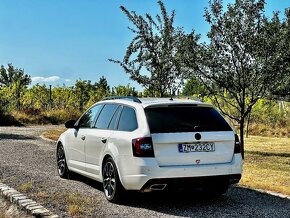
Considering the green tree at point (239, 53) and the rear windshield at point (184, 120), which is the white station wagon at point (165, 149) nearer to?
the rear windshield at point (184, 120)

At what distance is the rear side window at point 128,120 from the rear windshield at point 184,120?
9.7 inches

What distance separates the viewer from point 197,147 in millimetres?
7332

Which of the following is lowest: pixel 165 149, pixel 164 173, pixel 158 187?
pixel 158 187

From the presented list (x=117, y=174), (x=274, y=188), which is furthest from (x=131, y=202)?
(x=274, y=188)

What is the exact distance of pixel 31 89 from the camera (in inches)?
1959

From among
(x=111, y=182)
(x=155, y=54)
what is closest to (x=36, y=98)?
(x=155, y=54)

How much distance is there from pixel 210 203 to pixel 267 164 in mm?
8533

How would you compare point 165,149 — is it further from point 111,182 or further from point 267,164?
point 267,164

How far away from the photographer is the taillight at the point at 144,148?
716 centimetres

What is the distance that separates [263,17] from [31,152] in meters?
8.12

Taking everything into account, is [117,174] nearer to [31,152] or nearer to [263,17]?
[31,152]

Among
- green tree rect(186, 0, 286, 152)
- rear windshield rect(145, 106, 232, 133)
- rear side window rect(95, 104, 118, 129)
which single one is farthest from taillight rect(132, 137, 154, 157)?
green tree rect(186, 0, 286, 152)

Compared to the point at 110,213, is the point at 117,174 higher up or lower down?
higher up

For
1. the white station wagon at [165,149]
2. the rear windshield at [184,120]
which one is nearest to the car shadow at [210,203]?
the white station wagon at [165,149]
